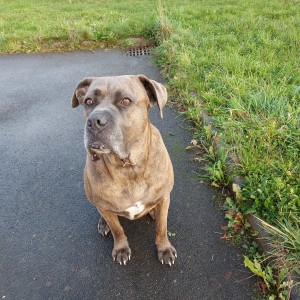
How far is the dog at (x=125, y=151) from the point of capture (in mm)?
1949

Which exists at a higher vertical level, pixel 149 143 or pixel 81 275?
pixel 149 143

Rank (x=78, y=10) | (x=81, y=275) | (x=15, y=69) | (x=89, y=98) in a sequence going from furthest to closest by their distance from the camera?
(x=78, y=10)
(x=15, y=69)
(x=81, y=275)
(x=89, y=98)

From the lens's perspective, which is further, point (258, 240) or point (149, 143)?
point (258, 240)

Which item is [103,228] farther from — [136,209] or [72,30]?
[72,30]

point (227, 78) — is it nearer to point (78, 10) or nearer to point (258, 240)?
point (258, 240)

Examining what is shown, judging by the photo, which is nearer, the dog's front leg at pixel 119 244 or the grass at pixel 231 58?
the dog's front leg at pixel 119 244

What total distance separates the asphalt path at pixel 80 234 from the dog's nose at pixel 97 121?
4.44 ft

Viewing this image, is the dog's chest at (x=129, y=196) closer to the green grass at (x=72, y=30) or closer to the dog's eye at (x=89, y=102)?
the dog's eye at (x=89, y=102)

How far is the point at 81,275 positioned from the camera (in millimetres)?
2377

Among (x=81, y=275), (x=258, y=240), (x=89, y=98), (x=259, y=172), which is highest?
(x=89, y=98)

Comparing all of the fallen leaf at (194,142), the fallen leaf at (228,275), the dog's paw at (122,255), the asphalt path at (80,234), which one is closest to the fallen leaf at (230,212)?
the asphalt path at (80,234)

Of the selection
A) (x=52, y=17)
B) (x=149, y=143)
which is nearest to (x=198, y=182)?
(x=149, y=143)

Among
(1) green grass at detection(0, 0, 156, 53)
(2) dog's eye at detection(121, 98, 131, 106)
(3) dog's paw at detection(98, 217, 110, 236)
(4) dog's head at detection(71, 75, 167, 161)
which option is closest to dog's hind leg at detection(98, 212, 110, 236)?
(3) dog's paw at detection(98, 217, 110, 236)

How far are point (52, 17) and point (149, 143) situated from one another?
8.88 m
